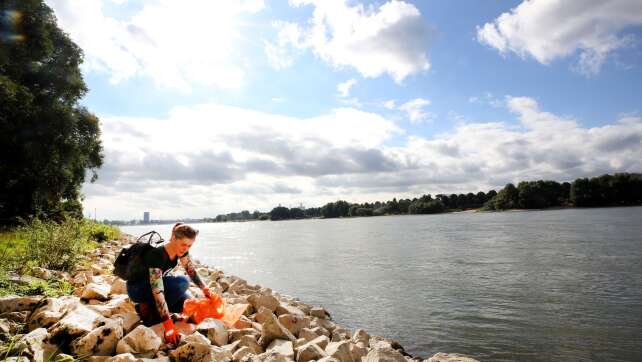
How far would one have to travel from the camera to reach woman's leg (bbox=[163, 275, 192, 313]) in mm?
6688

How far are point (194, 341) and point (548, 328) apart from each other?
9.72m

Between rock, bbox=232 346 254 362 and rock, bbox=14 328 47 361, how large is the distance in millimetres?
2343

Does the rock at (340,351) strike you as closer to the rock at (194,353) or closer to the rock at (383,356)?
the rock at (383,356)

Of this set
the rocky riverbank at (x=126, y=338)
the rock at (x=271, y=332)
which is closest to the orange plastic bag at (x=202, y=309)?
the rocky riverbank at (x=126, y=338)

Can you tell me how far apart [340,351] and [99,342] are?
11.3 ft

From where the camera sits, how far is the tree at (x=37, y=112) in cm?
2084

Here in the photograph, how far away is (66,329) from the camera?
5.02m

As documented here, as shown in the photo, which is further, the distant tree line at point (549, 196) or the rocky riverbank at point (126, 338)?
the distant tree line at point (549, 196)

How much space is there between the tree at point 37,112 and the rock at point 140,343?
55.7 feet

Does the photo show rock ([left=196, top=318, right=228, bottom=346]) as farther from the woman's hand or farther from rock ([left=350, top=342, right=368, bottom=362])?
rock ([left=350, top=342, right=368, bottom=362])

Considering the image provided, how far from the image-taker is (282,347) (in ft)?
20.5

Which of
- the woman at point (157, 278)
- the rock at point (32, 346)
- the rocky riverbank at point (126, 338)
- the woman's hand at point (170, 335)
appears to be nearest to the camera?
the rock at point (32, 346)

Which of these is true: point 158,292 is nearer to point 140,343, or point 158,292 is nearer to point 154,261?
point 154,261

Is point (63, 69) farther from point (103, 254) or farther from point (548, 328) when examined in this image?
point (548, 328)
